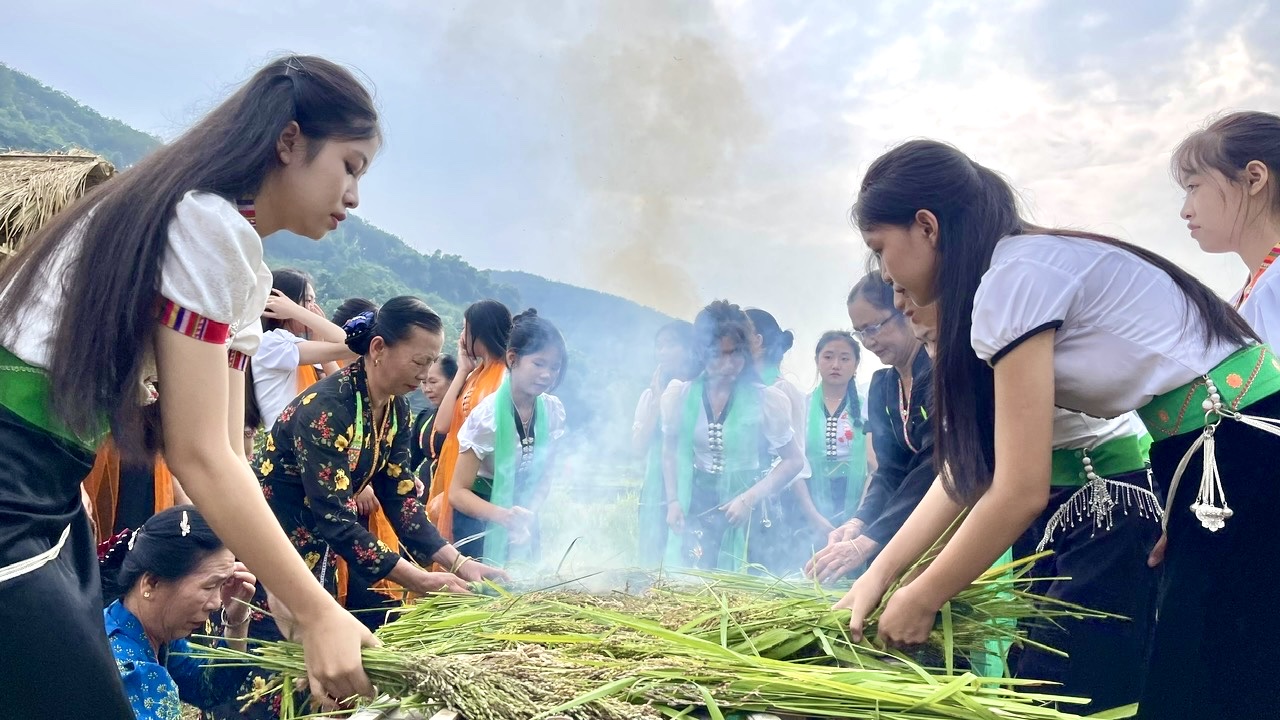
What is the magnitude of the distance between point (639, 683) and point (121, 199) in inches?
50.0

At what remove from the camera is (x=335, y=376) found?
11.3 ft

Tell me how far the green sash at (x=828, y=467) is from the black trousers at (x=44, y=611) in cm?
477

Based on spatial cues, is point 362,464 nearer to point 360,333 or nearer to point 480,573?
point 360,333

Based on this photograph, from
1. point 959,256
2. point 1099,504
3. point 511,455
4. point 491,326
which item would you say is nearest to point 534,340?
point 491,326

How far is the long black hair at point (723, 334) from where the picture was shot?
5.86m

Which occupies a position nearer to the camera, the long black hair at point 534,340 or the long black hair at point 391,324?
the long black hair at point 391,324

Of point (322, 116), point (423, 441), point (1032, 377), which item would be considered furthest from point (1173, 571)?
point (423, 441)

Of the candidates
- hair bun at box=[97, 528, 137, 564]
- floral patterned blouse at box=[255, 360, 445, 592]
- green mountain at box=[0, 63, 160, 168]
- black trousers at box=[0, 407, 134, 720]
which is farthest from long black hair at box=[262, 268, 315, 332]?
green mountain at box=[0, 63, 160, 168]

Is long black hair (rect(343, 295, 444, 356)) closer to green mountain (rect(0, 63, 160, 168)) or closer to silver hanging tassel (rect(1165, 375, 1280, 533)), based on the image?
silver hanging tassel (rect(1165, 375, 1280, 533))

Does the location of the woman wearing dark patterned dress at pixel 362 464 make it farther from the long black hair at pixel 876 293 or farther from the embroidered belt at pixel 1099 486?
the long black hair at pixel 876 293

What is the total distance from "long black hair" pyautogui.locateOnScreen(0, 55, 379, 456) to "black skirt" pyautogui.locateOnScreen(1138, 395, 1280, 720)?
1942mm

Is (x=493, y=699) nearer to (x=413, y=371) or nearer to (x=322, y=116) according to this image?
(x=322, y=116)

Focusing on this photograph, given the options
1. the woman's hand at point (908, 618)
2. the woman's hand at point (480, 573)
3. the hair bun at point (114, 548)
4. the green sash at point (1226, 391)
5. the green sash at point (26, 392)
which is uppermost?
the green sash at point (1226, 391)

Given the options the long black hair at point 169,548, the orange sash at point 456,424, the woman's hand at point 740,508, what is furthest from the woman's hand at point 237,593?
the woman's hand at point 740,508
